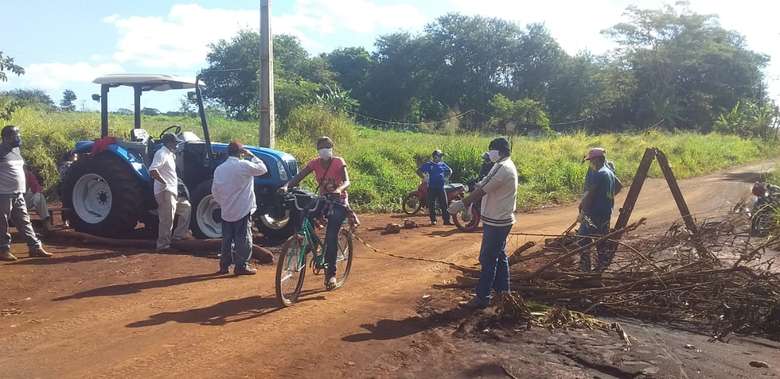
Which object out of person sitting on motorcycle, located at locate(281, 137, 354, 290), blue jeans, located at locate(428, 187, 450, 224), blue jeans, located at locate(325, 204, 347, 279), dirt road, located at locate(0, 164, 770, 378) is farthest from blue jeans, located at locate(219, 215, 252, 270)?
blue jeans, located at locate(428, 187, 450, 224)

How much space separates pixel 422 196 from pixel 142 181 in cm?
584

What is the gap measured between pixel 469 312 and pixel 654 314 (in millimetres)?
1862

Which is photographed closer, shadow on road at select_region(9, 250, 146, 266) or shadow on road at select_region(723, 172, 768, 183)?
shadow on road at select_region(9, 250, 146, 266)

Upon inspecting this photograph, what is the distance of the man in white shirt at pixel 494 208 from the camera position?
581 cm

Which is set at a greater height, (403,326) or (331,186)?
(331,186)

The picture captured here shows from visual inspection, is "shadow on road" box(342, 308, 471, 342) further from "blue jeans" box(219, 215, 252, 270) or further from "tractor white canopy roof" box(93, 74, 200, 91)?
"tractor white canopy roof" box(93, 74, 200, 91)

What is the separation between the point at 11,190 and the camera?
7516 mm

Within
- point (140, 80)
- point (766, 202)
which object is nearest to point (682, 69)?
point (766, 202)

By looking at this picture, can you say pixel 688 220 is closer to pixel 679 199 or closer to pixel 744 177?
pixel 679 199

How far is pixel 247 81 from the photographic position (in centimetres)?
3647

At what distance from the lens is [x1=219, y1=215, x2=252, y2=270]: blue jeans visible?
7398 millimetres

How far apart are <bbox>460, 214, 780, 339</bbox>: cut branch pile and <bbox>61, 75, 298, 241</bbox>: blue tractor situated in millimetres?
4170

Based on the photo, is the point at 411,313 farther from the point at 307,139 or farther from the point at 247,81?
the point at 247,81

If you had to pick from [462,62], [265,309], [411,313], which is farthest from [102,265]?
[462,62]
